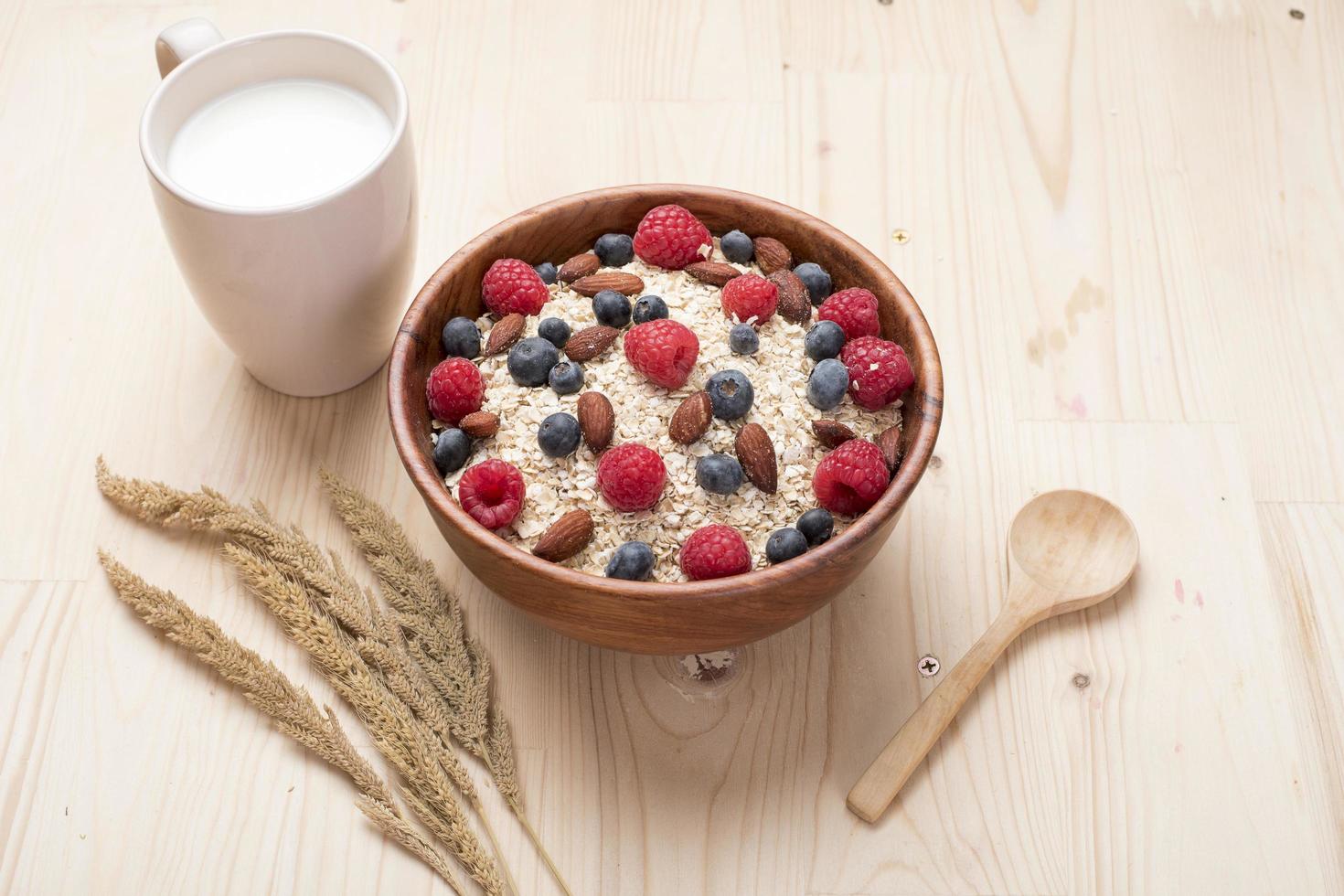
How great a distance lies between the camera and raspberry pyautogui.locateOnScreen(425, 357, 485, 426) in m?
1.04

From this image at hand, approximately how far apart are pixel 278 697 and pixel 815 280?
0.60m

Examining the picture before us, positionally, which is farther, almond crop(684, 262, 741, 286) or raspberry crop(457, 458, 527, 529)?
almond crop(684, 262, 741, 286)

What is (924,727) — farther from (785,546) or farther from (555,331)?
(555,331)

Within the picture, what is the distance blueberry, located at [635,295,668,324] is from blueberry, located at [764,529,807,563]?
0.23 meters

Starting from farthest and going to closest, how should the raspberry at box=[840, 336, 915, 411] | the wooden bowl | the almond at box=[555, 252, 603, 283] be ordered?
the almond at box=[555, 252, 603, 283] < the raspberry at box=[840, 336, 915, 411] < the wooden bowl

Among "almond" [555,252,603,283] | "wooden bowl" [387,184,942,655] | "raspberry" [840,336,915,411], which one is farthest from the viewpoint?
"almond" [555,252,603,283]

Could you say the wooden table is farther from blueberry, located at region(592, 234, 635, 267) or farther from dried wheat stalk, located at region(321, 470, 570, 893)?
blueberry, located at region(592, 234, 635, 267)

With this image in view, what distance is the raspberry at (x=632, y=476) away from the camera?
0.97 m

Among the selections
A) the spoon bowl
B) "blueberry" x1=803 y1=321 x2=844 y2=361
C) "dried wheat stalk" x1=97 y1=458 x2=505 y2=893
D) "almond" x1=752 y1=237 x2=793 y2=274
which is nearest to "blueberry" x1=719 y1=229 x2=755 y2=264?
"almond" x1=752 y1=237 x2=793 y2=274

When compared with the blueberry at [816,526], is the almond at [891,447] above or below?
above

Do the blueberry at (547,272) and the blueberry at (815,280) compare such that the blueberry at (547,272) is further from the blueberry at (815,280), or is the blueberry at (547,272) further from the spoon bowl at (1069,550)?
the spoon bowl at (1069,550)

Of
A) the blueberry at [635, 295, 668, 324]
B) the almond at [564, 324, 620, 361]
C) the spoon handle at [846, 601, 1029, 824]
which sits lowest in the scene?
the spoon handle at [846, 601, 1029, 824]

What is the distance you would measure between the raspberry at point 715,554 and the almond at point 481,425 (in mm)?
203

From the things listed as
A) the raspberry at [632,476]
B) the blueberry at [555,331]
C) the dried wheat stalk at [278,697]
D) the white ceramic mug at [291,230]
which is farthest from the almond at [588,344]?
the dried wheat stalk at [278,697]
